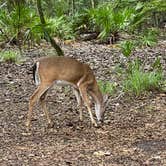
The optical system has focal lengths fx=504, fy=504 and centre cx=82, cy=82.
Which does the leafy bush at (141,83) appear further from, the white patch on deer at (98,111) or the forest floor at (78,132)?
the white patch on deer at (98,111)

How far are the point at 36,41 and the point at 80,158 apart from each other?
32.5 ft

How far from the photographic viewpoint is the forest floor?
5.80 m

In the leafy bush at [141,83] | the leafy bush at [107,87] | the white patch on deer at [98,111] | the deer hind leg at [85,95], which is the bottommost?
the leafy bush at [107,87]

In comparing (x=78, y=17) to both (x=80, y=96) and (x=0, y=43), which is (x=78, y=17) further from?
(x=80, y=96)

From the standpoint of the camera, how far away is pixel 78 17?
58.0 feet

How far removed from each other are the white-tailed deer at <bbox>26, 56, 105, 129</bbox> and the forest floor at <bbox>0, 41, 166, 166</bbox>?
0.97ft

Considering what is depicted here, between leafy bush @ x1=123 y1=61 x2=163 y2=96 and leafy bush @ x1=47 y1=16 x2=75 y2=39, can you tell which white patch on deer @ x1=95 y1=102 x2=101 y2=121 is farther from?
leafy bush @ x1=47 y1=16 x2=75 y2=39

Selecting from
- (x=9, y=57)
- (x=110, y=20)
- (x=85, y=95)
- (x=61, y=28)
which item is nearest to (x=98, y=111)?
(x=85, y=95)

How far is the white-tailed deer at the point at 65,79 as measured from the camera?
7109mm

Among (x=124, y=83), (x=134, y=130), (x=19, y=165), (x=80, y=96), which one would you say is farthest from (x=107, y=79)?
(x=19, y=165)

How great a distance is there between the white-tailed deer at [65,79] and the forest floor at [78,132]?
297 millimetres

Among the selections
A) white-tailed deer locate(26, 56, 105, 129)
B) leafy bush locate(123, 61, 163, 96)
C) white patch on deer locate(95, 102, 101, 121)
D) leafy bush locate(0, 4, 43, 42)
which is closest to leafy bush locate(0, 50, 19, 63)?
leafy bush locate(0, 4, 43, 42)

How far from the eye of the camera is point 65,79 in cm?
729

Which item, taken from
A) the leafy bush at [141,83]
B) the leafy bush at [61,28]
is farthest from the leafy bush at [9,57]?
the leafy bush at [141,83]
